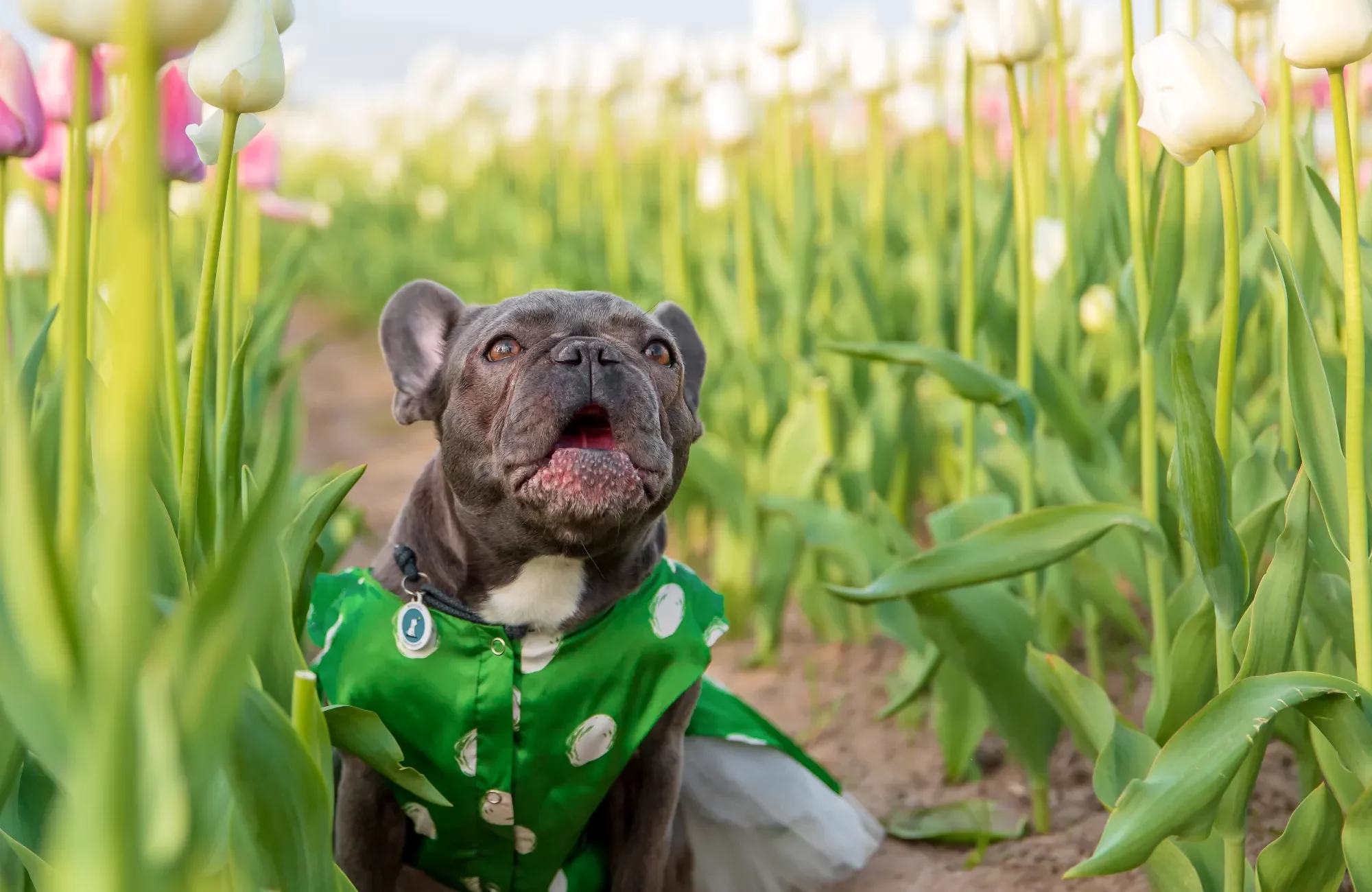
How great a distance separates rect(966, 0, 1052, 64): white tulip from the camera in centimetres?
237

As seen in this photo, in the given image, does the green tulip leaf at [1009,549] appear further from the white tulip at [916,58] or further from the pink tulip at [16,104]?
the white tulip at [916,58]

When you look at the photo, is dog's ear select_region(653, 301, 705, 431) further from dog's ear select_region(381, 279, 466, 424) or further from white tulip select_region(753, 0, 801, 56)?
white tulip select_region(753, 0, 801, 56)

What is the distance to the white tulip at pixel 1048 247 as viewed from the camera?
3334 millimetres

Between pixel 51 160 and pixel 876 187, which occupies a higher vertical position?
pixel 51 160

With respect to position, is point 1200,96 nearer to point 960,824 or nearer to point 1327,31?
point 1327,31

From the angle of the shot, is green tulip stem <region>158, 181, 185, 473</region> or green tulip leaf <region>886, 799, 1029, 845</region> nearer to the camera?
green tulip stem <region>158, 181, 185, 473</region>

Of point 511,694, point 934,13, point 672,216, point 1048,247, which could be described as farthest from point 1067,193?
point 672,216

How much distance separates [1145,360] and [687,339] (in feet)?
2.32

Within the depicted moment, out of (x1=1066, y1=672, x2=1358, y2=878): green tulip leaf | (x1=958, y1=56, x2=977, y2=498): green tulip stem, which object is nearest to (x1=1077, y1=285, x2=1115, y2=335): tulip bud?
(x1=958, y1=56, x2=977, y2=498): green tulip stem

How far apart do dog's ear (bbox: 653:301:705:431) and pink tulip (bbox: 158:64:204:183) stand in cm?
72

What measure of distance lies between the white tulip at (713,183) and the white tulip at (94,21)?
364cm

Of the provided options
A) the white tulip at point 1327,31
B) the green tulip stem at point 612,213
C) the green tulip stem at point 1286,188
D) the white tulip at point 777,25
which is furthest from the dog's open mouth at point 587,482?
the green tulip stem at point 612,213

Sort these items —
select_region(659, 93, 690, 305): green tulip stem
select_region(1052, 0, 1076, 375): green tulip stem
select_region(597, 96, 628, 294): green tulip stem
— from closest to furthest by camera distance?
select_region(1052, 0, 1076, 375): green tulip stem
select_region(659, 93, 690, 305): green tulip stem
select_region(597, 96, 628, 294): green tulip stem

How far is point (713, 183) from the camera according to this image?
477 cm
